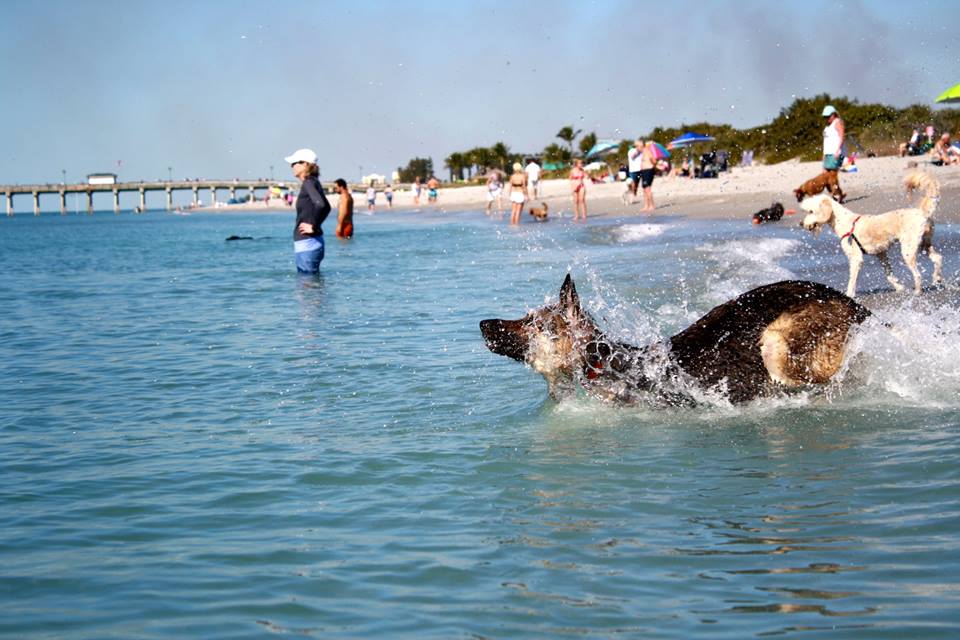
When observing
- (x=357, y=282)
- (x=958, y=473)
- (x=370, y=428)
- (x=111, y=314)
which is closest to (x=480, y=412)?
(x=370, y=428)

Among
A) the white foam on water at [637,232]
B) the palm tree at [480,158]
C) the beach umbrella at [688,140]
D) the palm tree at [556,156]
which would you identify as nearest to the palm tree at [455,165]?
the palm tree at [480,158]

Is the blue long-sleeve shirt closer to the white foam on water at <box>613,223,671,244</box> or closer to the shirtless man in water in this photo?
the shirtless man in water

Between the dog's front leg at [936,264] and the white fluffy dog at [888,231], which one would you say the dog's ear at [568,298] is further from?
the dog's front leg at [936,264]

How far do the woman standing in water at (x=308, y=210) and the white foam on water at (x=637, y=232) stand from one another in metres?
7.66

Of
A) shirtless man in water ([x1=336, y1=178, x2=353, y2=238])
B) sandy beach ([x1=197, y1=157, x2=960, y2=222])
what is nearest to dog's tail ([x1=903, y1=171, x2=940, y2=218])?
sandy beach ([x1=197, y1=157, x2=960, y2=222])

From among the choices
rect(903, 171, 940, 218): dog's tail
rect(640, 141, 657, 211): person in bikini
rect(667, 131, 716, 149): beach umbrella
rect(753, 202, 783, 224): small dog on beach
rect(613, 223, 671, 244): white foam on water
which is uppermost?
rect(667, 131, 716, 149): beach umbrella

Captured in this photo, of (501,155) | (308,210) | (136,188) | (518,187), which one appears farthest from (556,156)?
(136,188)

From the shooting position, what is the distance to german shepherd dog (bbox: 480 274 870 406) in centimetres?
639

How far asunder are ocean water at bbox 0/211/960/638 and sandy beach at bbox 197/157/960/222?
10174 millimetres

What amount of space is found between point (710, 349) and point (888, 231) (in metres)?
6.20

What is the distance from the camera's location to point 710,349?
6523 millimetres

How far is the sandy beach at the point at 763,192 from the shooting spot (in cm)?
2208

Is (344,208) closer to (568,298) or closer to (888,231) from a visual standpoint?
(888,231)

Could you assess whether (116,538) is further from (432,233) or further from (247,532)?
(432,233)
